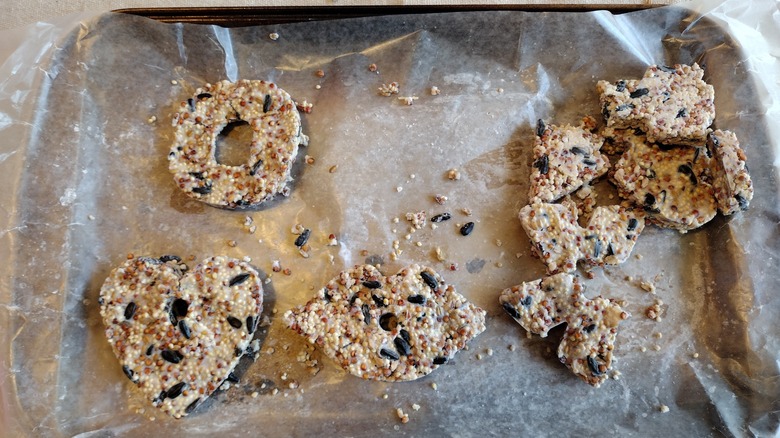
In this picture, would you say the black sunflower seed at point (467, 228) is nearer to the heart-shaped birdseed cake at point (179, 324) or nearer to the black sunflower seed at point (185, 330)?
the heart-shaped birdseed cake at point (179, 324)

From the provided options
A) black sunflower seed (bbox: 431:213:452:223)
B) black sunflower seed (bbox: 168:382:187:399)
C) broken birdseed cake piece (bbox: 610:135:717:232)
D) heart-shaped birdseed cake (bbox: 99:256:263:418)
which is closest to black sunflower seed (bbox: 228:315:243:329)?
heart-shaped birdseed cake (bbox: 99:256:263:418)

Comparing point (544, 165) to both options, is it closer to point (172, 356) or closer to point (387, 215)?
point (387, 215)

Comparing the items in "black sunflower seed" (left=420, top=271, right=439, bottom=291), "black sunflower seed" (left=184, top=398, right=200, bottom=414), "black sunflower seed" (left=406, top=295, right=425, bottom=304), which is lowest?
"black sunflower seed" (left=184, top=398, right=200, bottom=414)

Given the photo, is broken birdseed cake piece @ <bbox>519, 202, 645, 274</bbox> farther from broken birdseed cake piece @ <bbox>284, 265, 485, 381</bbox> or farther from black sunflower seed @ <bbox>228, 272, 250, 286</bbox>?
black sunflower seed @ <bbox>228, 272, 250, 286</bbox>

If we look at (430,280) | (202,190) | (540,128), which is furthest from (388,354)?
(540,128)

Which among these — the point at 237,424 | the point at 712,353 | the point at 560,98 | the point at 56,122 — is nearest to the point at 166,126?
the point at 56,122

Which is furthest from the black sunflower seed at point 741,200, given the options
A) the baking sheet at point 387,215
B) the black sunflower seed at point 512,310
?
the black sunflower seed at point 512,310

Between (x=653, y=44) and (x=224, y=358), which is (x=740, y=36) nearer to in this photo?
(x=653, y=44)
